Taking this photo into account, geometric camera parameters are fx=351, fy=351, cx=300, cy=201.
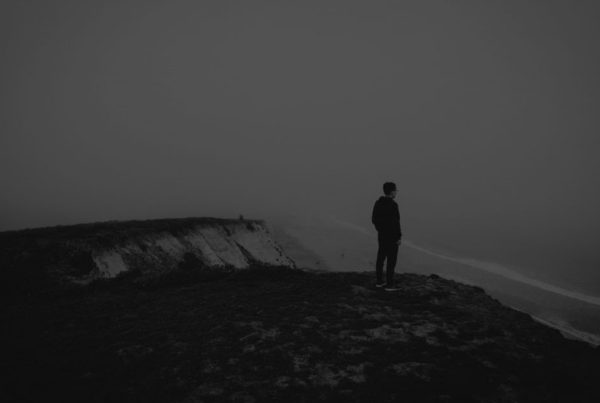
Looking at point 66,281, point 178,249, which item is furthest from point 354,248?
point 66,281

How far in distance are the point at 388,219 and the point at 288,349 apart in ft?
18.7

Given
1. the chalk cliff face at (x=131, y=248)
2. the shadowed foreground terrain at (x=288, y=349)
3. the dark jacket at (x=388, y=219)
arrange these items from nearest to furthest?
the shadowed foreground terrain at (x=288, y=349) < the dark jacket at (x=388, y=219) < the chalk cliff face at (x=131, y=248)

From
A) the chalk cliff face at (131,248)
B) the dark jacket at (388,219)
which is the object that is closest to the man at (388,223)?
the dark jacket at (388,219)

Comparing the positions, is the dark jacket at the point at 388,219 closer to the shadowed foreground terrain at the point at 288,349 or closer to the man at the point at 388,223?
the man at the point at 388,223

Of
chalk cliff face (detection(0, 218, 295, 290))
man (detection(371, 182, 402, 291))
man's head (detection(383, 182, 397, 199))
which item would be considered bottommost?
chalk cliff face (detection(0, 218, 295, 290))

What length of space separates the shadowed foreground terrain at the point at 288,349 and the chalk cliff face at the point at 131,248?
421cm

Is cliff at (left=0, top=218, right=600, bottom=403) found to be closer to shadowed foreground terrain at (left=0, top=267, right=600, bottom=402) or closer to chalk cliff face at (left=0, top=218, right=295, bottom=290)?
shadowed foreground terrain at (left=0, top=267, right=600, bottom=402)

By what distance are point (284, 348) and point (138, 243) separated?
18166 millimetres

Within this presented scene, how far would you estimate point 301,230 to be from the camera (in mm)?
93250

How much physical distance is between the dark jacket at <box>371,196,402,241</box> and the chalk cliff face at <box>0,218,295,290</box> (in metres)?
9.57

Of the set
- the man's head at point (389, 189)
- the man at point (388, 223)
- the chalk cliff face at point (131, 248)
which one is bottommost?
the chalk cliff face at point (131, 248)

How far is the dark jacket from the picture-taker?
11695 mm

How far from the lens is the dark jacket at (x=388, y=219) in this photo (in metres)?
11.7

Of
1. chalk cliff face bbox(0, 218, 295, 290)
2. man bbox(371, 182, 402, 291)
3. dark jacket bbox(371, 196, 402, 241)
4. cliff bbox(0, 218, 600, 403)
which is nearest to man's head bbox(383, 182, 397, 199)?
man bbox(371, 182, 402, 291)
